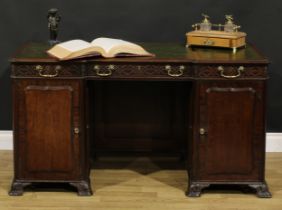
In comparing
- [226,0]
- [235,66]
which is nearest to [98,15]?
[226,0]

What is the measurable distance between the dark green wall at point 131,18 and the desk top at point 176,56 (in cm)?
28

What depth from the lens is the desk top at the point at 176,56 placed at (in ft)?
11.9

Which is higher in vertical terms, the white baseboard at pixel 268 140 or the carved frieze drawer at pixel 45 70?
the carved frieze drawer at pixel 45 70

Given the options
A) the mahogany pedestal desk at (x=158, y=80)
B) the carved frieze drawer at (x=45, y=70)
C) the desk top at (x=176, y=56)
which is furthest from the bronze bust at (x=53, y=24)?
the carved frieze drawer at (x=45, y=70)

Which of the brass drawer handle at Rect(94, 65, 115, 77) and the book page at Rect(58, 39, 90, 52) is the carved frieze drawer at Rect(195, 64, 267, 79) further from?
the book page at Rect(58, 39, 90, 52)

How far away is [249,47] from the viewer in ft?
13.3

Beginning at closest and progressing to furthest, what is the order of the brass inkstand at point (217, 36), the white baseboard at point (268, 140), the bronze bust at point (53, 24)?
the brass inkstand at point (217, 36), the bronze bust at point (53, 24), the white baseboard at point (268, 140)

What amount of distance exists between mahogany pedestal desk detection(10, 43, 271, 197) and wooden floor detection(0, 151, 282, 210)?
71 mm

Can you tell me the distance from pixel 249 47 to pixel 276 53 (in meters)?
0.41

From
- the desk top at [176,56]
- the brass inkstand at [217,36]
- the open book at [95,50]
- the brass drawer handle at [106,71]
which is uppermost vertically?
Answer: the brass inkstand at [217,36]

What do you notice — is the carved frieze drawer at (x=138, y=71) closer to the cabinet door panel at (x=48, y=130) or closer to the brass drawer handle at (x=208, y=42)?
the cabinet door panel at (x=48, y=130)

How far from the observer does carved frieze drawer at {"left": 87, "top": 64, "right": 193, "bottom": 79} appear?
366 cm

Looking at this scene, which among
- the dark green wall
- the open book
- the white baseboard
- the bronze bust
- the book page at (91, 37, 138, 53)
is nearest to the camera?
the open book

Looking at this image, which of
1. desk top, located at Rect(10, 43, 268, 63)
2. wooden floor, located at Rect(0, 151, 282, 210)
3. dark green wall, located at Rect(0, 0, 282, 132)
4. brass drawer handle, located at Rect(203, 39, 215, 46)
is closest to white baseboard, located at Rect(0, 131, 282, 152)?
wooden floor, located at Rect(0, 151, 282, 210)
